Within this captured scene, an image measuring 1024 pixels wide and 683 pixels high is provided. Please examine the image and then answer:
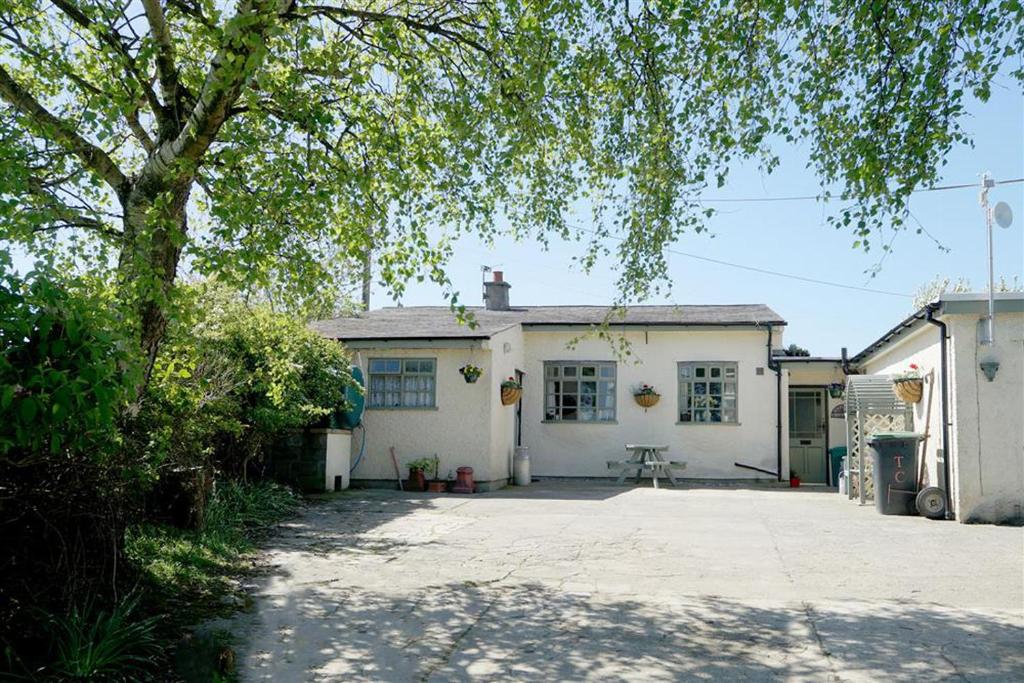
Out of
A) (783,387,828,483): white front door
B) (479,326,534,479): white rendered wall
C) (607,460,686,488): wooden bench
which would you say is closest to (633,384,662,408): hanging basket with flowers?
(607,460,686,488): wooden bench

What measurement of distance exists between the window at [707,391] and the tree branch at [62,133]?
14152 millimetres

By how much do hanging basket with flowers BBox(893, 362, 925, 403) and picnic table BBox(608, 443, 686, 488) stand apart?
492cm

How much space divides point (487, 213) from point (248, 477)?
6.34m

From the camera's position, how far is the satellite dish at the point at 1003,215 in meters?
10.9

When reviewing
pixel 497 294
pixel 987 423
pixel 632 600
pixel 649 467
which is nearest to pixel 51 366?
pixel 632 600

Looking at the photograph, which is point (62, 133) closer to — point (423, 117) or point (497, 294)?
point (423, 117)

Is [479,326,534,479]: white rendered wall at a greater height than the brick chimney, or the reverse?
the brick chimney

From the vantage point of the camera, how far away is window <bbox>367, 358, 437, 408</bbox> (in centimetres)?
1628

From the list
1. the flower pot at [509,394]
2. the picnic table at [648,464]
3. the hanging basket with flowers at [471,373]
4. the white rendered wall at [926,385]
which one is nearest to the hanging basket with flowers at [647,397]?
the picnic table at [648,464]

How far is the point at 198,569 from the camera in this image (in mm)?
7090

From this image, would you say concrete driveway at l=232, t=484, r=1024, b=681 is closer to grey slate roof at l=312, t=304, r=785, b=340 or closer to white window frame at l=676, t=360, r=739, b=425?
grey slate roof at l=312, t=304, r=785, b=340

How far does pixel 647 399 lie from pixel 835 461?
4052mm

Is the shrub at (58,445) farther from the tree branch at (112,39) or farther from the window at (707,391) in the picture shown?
the window at (707,391)

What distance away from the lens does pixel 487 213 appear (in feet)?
27.2
